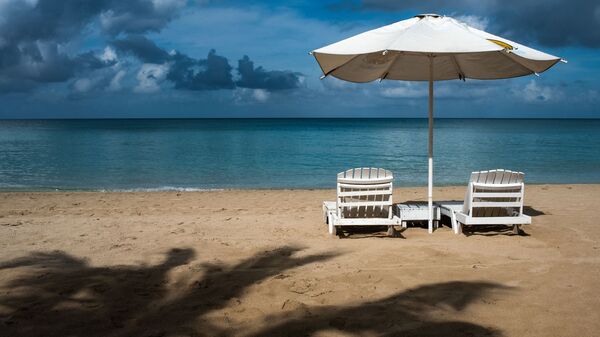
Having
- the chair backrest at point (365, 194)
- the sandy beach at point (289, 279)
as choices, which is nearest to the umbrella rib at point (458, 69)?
the chair backrest at point (365, 194)

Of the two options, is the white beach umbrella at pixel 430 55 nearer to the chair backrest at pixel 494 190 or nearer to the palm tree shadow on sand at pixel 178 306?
the chair backrest at pixel 494 190

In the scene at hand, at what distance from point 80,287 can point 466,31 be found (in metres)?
5.36

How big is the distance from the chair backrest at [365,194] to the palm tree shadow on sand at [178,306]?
65.4 inches

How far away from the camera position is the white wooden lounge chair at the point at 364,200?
6.80 metres

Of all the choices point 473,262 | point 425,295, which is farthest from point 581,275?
→ point 425,295

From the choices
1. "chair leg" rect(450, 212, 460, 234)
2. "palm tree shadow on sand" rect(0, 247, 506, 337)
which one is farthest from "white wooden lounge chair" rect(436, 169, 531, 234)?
"palm tree shadow on sand" rect(0, 247, 506, 337)

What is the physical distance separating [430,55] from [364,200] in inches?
88.1

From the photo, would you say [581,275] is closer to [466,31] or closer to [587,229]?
[587,229]

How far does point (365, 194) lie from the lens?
6.82m

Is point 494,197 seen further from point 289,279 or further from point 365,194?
point 289,279

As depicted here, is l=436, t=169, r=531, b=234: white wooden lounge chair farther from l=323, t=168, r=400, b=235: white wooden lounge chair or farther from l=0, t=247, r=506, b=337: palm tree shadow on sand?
l=0, t=247, r=506, b=337: palm tree shadow on sand

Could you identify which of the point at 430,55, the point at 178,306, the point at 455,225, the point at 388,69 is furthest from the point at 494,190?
the point at 178,306

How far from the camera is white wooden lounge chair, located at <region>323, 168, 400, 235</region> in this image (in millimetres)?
6805

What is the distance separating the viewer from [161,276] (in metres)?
5.20
